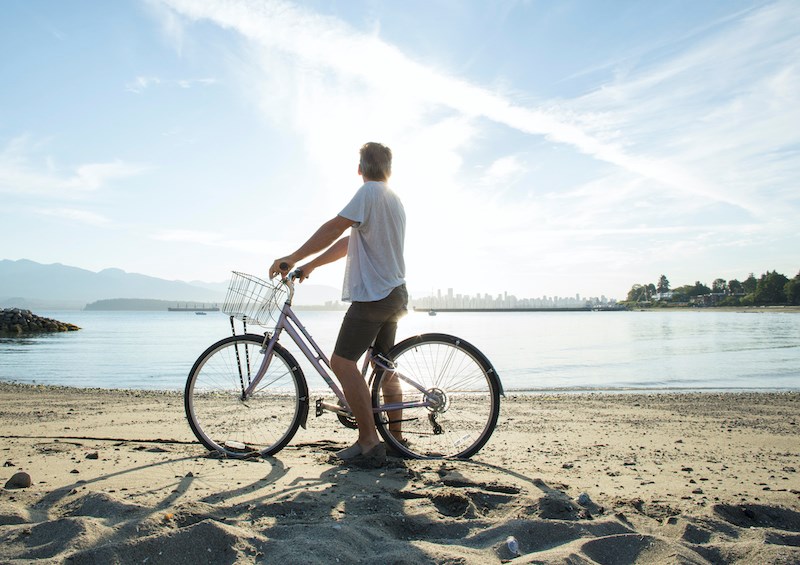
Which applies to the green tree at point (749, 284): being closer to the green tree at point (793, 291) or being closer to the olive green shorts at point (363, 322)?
the green tree at point (793, 291)

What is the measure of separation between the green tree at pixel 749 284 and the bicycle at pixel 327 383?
193 m

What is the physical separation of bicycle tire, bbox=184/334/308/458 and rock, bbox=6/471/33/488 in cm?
126

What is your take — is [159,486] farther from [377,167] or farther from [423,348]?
[377,167]

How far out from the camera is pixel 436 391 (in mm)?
4504

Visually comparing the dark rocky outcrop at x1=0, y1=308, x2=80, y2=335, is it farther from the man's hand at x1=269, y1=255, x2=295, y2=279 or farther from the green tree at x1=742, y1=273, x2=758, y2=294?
the green tree at x1=742, y1=273, x2=758, y2=294

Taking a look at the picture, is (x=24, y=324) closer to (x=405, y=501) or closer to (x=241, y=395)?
(x=241, y=395)

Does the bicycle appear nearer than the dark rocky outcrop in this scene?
Yes

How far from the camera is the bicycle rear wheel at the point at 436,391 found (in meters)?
4.49

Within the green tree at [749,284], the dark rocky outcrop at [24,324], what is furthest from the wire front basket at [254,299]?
the green tree at [749,284]

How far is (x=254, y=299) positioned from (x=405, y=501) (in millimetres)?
2084

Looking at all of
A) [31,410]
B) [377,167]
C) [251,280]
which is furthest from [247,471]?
[31,410]

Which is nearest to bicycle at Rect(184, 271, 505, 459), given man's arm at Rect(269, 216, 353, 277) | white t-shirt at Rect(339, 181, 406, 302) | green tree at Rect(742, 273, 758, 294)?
man's arm at Rect(269, 216, 353, 277)

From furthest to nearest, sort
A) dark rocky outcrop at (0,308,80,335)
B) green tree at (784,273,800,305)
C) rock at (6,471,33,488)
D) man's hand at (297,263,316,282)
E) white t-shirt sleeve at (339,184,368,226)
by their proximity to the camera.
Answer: green tree at (784,273,800,305) → dark rocky outcrop at (0,308,80,335) → man's hand at (297,263,316,282) → white t-shirt sleeve at (339,184,368,226) → rock at (6,471,33,488)

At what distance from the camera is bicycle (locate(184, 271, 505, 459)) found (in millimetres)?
4508
